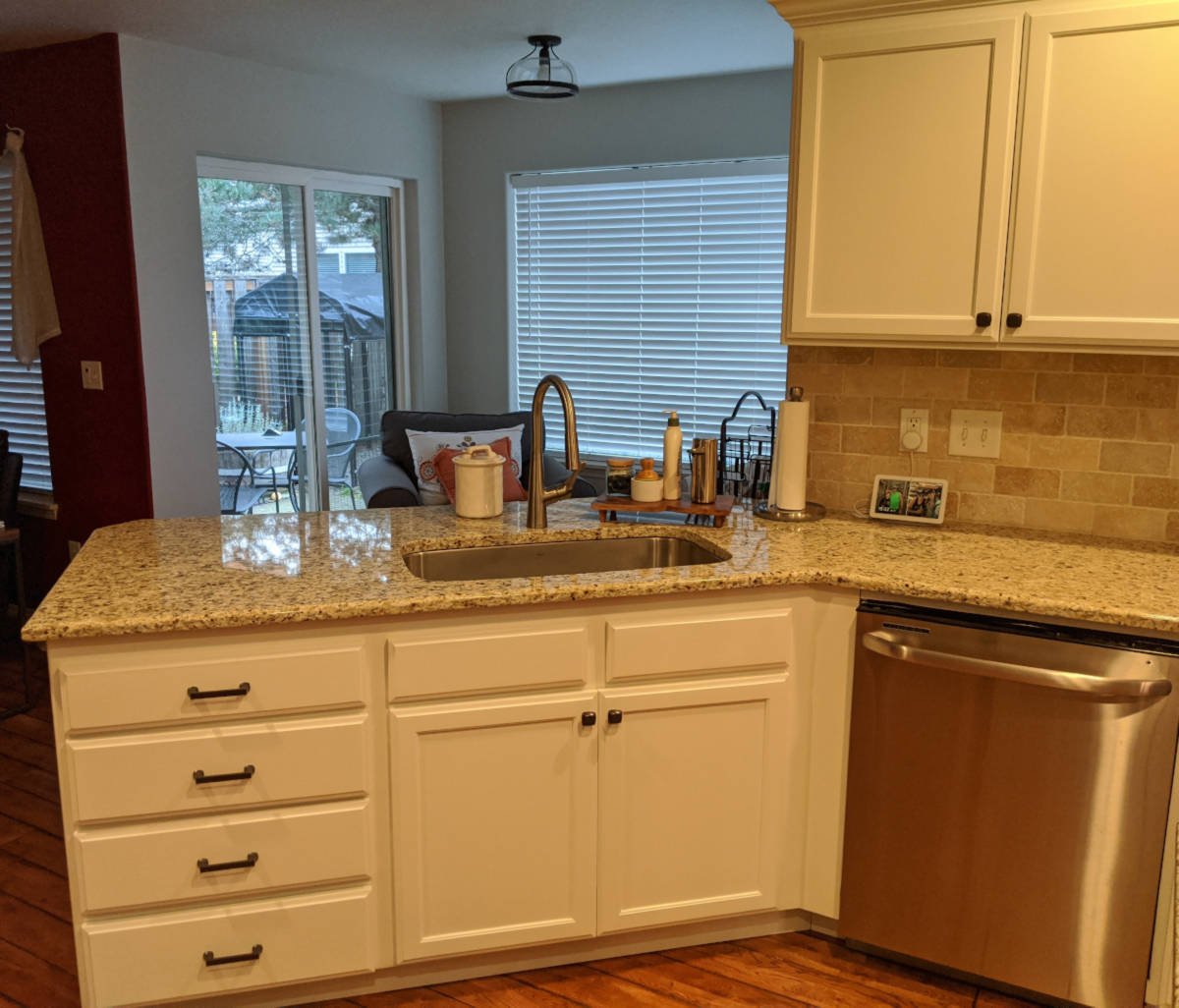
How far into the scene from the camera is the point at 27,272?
4152 mm

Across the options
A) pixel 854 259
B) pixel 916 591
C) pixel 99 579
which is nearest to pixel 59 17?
pixel 99 579

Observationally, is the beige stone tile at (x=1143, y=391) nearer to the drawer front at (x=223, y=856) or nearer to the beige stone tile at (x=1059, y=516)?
the beige stone tile at (x=1059, y=516)

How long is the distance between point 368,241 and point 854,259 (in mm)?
3404

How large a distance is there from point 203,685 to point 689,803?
3.44 feet

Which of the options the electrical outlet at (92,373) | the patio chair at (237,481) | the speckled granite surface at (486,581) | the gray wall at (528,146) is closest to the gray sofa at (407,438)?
the patio chair at (237,481)

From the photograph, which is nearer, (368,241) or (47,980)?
(47,980)

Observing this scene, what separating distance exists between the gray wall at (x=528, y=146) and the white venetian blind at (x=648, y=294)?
0.09 metres

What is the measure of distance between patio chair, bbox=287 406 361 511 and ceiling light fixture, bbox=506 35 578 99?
1.87 m

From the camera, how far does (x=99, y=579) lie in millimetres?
2094

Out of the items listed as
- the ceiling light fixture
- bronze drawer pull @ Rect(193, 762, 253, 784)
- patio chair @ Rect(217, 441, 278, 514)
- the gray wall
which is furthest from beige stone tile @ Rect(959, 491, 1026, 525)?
patio chair @ Rect(217, 441, 278, 514)

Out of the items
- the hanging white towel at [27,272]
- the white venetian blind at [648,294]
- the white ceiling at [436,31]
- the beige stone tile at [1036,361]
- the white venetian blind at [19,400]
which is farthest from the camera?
the white venetian blind at [648,294]

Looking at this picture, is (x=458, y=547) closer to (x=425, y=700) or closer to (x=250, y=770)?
(x=425, y=700)

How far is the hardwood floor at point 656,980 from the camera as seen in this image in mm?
2215

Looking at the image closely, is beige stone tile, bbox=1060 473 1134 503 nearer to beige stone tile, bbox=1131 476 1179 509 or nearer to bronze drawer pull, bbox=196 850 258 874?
beige stone tile, bbox=1131 476 1179 509
